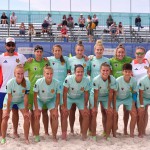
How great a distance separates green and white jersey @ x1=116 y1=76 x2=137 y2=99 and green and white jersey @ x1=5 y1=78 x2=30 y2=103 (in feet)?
5.23

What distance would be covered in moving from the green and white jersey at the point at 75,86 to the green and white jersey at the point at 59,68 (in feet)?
1.45

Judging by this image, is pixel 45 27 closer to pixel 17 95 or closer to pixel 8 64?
pixel 8 64

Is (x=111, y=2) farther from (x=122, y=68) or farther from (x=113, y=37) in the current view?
(x=122, y=68)

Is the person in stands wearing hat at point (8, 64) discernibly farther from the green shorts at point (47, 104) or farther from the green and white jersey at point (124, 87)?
the green and white jersey at point (124, 87)

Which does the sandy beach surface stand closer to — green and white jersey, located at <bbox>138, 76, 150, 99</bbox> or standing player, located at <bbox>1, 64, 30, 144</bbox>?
standing player, located at <bbox>1, 64, 30, 144</bbox>

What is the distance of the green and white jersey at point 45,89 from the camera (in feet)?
19.7

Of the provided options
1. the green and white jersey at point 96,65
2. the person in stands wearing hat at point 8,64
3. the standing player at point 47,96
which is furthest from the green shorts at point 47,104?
the green and white jersey at point 96,65

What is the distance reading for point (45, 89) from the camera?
602 centimetres

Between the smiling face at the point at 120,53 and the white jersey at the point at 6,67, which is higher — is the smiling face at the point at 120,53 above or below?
above

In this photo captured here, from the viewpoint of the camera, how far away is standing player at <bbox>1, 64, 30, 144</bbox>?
5863 millimetres

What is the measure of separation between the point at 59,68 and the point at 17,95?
102cm

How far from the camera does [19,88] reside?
5930 millimetres

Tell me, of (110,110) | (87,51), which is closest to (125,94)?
(110,110)

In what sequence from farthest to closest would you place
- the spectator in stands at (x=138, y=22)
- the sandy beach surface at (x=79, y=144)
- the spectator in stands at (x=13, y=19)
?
1. the spectator in stands at (x=138, y=22)
2. the spectator in stands at (x=13, y=19)
3. the sandy beach surface at (x=79, y=144)
